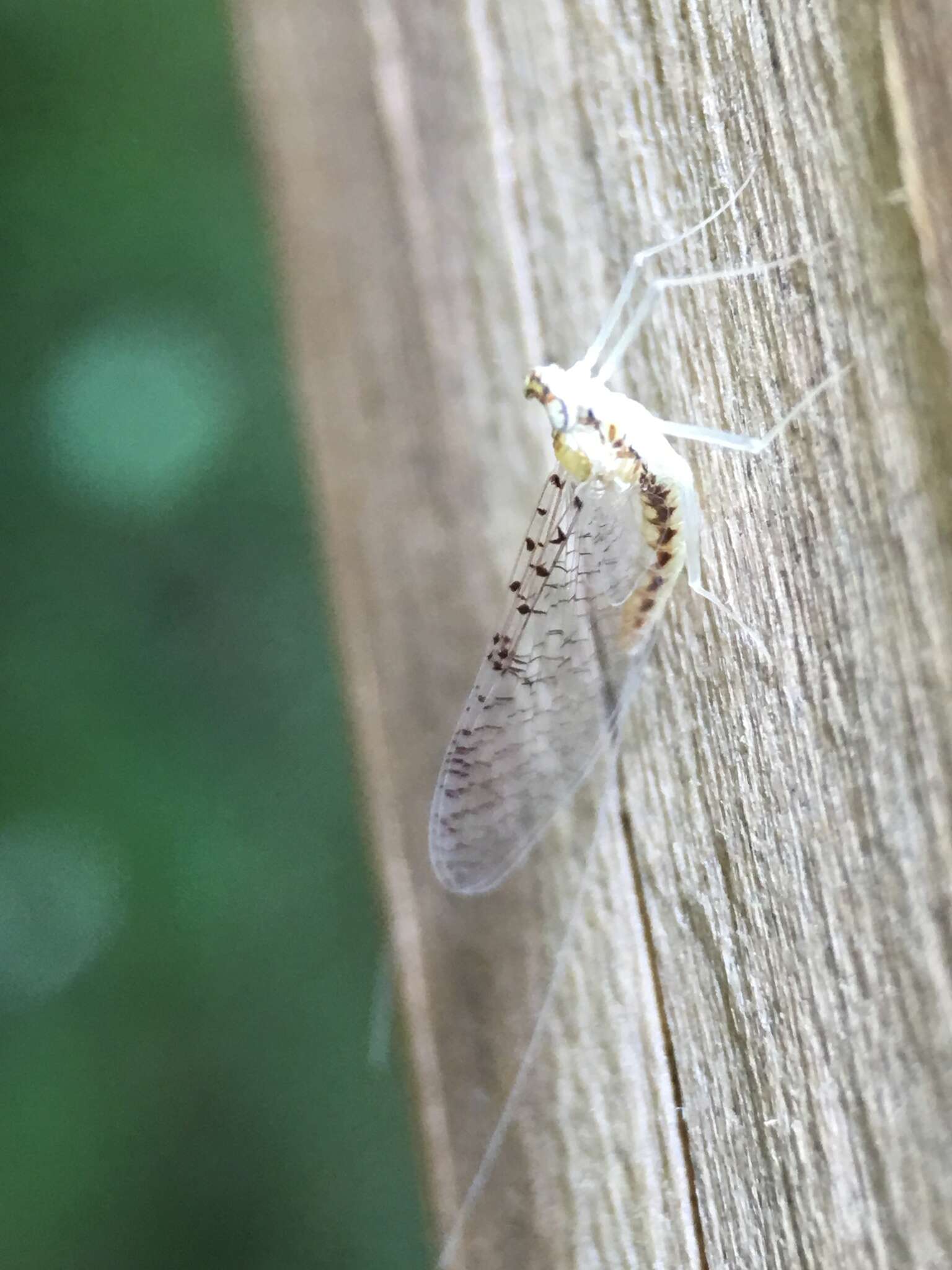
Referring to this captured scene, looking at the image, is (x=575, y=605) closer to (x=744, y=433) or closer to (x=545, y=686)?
(x=545, y=686)

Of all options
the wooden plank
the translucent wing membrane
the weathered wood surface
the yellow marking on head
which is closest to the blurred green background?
the weathered wood surface

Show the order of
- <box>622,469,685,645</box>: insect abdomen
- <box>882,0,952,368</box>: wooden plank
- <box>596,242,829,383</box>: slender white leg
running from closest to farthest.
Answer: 1. <box>882,0,952,368</box>: wooden plank
2. <box>596,242,829,383</box>: slender white leg
3. <box>622,469,685,645</box>: insect abdomen

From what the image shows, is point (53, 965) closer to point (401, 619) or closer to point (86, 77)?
point (401, 619)

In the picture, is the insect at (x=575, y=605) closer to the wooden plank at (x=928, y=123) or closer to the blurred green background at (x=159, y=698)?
the wooden plank at (x=928, y=123)

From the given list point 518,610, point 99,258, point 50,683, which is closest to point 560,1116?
point 518,610

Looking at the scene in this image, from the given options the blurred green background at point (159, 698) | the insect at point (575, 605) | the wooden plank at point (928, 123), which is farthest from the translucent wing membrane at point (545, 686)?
the blurred green background at point (159, 698)

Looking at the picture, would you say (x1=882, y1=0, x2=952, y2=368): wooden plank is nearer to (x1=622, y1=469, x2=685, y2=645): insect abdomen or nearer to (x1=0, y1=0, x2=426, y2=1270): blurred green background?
(x1=622, y1=469, x2=685, y2=645): insect abdomen
